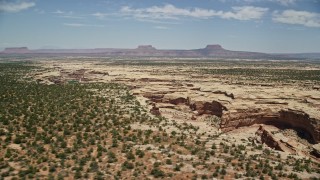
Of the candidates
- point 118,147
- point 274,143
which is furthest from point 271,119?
point 118,147

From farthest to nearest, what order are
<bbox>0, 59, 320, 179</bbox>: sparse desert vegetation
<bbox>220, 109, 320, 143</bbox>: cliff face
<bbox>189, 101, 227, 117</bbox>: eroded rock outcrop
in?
<bbox>189, 101, 227, 117</bbox>: eroded rock outcrop → <bbox>220, 109, 320, 143</bbox>: cliff face → <bbox>0, 59, 320, 179</bbox>: sparse desert vegetation

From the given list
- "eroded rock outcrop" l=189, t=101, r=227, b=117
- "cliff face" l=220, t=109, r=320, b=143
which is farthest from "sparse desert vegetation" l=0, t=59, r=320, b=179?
"eroded rock outcrop" l=189, t=101, r=227, b=117

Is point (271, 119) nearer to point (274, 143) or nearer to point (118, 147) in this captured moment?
point (274, 143)

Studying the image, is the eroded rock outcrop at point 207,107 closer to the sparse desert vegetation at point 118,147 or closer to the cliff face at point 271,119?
the cliff face at point 271,119

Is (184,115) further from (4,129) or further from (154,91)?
(4,129)

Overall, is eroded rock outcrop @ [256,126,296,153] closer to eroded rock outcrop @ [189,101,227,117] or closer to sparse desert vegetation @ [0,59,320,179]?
sparse desert vegetation @ [0,59,320,179]

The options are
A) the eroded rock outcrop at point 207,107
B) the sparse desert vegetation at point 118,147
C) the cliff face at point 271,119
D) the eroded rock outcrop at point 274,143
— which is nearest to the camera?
the sparse desert vegetation at point 118,147

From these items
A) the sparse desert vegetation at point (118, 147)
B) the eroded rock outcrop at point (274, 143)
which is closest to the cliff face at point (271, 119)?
the sparse desert vegetation at point (118, 147)

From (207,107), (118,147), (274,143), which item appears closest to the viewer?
(118,147)

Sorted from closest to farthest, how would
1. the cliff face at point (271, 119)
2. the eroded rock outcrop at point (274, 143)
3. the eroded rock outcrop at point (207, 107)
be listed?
the eroded rock outcrop at point (274, 143) < the cliff face at point (271, 119) < the eroded rock outcrop at point (207, 107)
